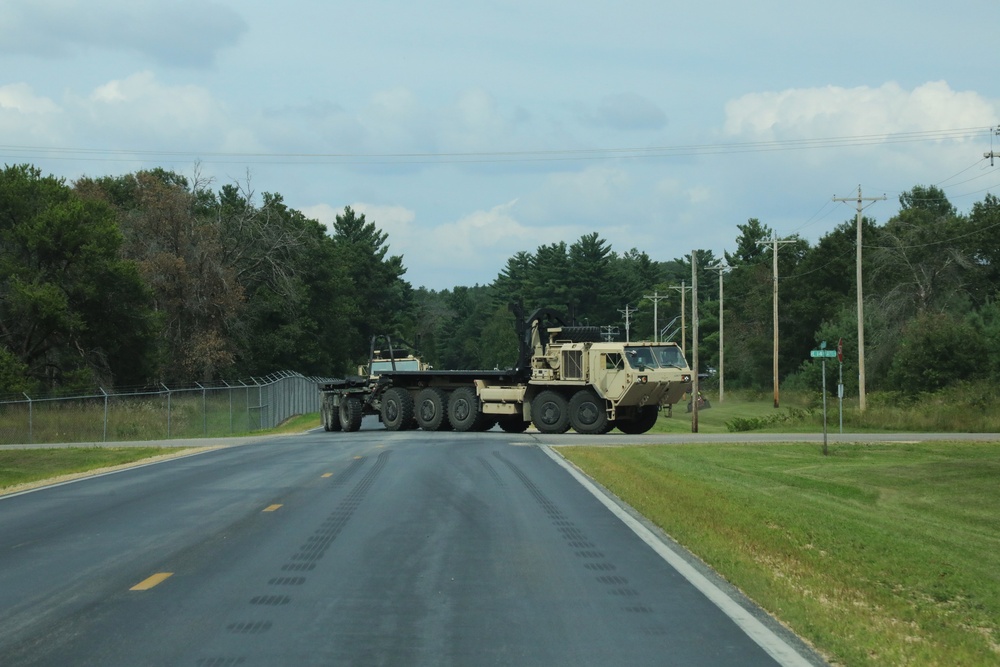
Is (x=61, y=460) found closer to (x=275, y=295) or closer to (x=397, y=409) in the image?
(x=397, y=409)

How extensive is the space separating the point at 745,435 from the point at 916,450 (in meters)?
7.41

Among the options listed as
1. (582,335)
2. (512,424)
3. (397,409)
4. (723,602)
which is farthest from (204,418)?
(723,602)

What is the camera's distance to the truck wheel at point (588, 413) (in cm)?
3731

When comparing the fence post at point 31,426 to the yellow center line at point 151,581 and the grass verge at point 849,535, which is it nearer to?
the grass verge at point 849,535

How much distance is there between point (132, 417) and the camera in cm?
4172

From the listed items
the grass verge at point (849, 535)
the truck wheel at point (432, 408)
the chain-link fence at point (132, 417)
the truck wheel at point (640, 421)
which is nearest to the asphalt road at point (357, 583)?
the grass verge at point (849, 535)

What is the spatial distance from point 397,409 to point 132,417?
374 inches

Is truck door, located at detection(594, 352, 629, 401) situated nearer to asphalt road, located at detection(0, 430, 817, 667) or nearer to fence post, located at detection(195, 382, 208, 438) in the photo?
fence post, located at detection(195, 382, 208, 438)

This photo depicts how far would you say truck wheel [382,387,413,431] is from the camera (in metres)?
41.0

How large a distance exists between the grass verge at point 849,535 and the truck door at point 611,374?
7.01 metres

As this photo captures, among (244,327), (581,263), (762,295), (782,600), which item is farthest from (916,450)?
(581,263)

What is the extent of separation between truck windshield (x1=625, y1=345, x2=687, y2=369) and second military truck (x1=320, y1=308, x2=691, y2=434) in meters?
0.03

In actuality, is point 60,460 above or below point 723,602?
below

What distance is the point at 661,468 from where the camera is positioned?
23.4 metres
